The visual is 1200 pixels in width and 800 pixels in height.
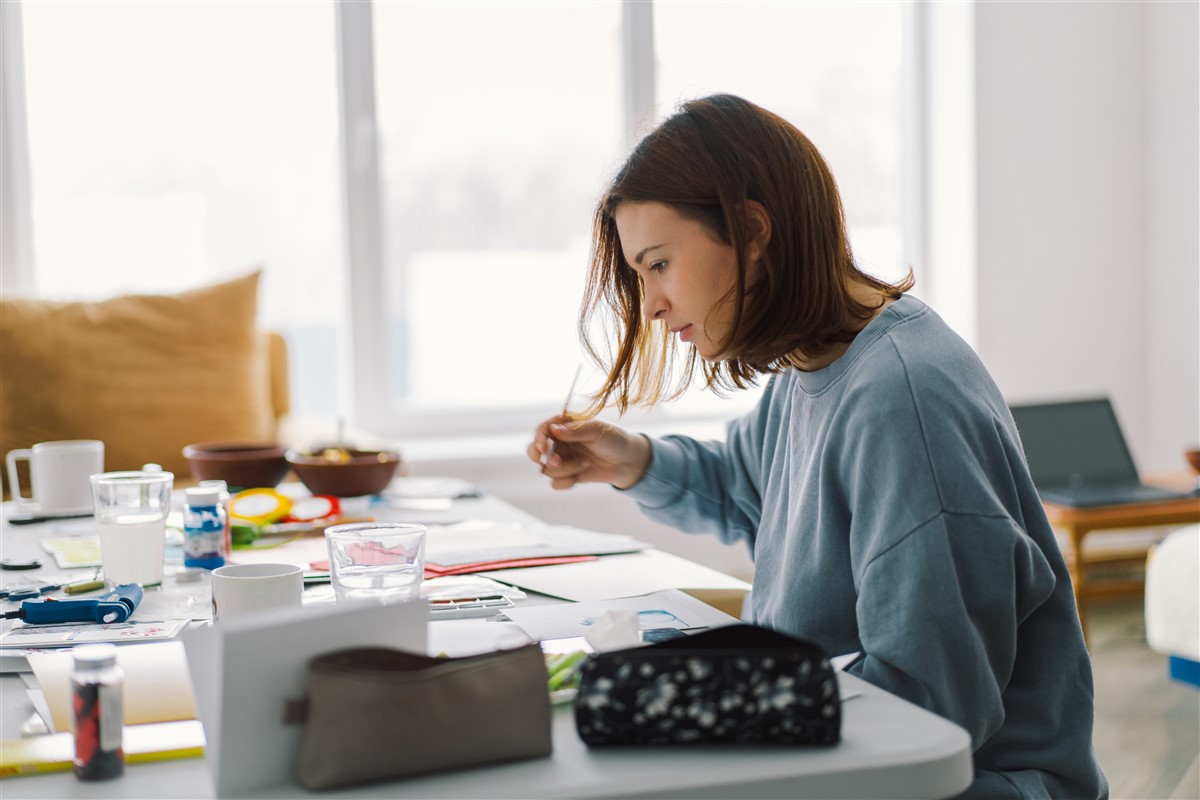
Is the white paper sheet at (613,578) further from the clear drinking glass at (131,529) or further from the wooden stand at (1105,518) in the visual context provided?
the wooden stand at (1105,518)

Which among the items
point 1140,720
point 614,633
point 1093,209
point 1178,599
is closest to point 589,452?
point 614,633

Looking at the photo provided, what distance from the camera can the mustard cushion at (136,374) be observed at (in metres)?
2.72

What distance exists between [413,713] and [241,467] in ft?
4.02

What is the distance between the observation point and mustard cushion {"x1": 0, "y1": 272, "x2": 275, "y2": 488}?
2719 millimetres

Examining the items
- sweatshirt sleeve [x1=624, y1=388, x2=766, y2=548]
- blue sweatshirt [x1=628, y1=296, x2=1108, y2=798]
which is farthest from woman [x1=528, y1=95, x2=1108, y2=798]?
sweatshirt sleeve [x1=624, y1=388, x2=766, y2=548]

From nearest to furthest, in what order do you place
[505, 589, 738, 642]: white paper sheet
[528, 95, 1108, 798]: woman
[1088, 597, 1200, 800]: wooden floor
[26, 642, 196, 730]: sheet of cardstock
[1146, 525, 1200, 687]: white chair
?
[26, 642, 196, 730]: sheet of cardstock → [528, 95, 1108, 798]: woman → [505, 589, 738, 642]: white paper sheet → [1088, 597, 1200, 800]: wooden floor → [1146, 525, 1200, 687]: white chair

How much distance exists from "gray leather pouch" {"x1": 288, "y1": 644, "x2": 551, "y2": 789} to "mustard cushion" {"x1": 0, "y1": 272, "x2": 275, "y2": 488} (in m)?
2.12

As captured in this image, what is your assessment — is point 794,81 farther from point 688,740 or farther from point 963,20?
point 688,740

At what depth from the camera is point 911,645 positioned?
0.92 meters

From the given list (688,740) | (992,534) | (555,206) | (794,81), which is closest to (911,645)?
(992,534)

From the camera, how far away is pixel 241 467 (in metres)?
1.85

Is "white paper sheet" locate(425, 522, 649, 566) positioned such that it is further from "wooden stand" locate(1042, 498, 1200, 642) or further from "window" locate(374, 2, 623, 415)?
"window" locate(374, 2, 623, 415)

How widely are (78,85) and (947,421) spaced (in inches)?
116

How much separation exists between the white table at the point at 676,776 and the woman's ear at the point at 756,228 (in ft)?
1.66
